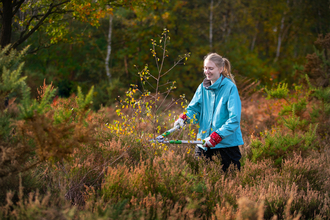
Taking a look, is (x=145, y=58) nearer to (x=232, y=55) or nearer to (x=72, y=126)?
(x=232, y=55)

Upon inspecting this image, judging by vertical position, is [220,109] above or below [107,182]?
above

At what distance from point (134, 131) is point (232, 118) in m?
1.50

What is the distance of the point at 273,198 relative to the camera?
8.82 feet

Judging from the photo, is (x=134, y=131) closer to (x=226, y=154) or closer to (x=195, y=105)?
(x=195, y=105)

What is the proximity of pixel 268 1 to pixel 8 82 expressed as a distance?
22.9 meters

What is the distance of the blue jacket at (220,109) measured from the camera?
308 cm

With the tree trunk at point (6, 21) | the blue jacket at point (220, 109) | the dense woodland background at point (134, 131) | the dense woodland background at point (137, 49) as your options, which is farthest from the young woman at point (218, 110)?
the dense woodland background at point (137, 49)

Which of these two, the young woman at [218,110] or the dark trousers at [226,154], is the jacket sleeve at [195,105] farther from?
the dark trousers at [226,154]

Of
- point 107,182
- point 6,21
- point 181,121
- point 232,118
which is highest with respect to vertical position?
point 6,21

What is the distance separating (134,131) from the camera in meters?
3.90

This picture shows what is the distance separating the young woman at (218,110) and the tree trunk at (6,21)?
3964mm

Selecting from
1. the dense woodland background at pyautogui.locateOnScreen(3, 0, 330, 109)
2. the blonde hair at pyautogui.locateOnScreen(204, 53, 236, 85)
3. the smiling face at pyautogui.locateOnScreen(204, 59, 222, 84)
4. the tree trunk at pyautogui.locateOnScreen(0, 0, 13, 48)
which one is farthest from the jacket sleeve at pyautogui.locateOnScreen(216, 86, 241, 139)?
the dense woodland background at pyautogui.locateOnScreen(3, 0, 330, 109)

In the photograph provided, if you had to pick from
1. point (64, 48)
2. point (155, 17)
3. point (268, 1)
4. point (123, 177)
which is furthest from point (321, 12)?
point (123, 177)

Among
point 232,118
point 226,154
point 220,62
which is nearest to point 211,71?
point 220,62
